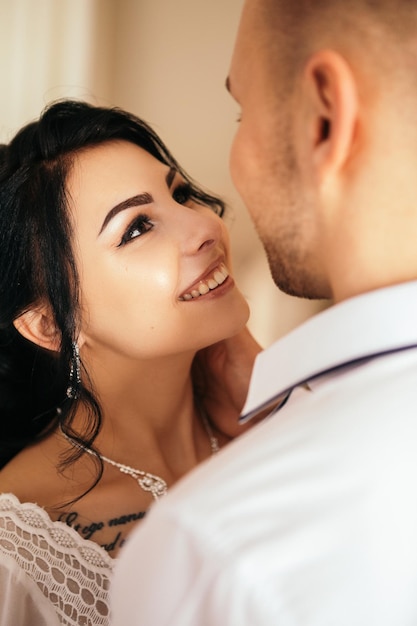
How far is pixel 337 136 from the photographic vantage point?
0.59 meters

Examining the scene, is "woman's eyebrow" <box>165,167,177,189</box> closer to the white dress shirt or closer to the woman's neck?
the woman's neck

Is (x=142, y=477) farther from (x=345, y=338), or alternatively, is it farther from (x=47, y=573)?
(x=345, y=338)

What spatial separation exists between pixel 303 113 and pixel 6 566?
2.52ft

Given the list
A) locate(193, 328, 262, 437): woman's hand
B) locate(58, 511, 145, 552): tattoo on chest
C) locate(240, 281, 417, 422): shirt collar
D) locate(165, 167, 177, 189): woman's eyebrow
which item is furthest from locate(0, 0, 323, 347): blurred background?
locate(240, 281, 417, 422): shirt collar

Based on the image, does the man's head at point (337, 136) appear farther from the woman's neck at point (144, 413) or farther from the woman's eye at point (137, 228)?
the woman's neck at point (144, 413)

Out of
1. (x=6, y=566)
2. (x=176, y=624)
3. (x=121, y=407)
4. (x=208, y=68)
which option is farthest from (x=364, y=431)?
(x=208, y=68)

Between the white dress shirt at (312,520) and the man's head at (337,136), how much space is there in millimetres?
56

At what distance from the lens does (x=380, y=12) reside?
0.61 meters

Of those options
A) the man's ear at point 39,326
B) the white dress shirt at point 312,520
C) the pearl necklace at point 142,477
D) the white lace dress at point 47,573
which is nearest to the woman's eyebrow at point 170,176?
the man's ear at point 39,326

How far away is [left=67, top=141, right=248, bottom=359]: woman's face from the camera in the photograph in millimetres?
1150

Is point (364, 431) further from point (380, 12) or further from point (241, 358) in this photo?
point (241, 358)

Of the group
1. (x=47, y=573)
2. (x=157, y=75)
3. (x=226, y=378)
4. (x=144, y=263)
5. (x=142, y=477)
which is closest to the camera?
(x=47, y=573)

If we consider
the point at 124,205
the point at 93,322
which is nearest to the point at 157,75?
the point at 124,205

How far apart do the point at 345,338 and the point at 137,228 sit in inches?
24.9
